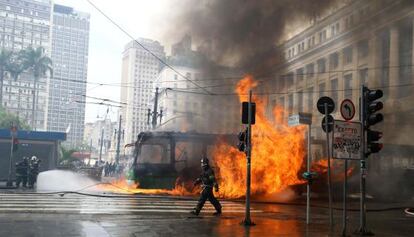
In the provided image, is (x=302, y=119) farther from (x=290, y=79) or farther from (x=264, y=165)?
(x=290, y=79)

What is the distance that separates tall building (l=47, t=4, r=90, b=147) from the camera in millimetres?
49500

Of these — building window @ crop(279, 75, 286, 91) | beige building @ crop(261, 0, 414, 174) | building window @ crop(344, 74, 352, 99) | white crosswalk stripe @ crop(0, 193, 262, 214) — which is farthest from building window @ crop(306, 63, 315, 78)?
white crosswalk stripe @ crop(0, 193, 262, 214)

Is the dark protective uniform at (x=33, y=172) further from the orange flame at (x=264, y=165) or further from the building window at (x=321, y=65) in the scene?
the building window at (x=321, y=65)

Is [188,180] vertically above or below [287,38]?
below

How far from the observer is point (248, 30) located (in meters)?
20.6

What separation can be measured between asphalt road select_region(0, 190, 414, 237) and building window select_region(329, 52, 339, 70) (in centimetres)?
2114

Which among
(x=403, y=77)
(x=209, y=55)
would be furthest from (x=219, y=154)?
(x=403, y=77)

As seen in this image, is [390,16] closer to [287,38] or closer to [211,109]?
[287,38]

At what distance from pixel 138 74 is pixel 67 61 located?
2476 cm

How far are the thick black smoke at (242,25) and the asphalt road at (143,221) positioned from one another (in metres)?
8.70

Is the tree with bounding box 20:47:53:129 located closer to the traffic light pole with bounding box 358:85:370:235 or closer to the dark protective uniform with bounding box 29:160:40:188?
the dark protective uniform with bounding box 29:160:40:188

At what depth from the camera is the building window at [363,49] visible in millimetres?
29169

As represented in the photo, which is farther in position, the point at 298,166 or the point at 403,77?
the point at 403,77

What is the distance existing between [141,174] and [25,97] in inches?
2470
